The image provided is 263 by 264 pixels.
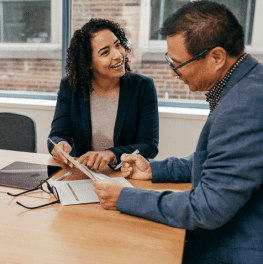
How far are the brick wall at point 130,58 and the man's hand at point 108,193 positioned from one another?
225cm

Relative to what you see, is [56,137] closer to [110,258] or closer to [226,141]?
[110,258]

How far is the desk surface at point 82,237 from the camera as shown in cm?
74

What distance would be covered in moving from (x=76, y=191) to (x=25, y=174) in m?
0.33

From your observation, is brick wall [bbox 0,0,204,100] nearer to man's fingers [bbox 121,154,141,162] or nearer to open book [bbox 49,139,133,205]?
man's fingers [bbox 121,154,141,162]

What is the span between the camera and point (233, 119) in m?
0.73

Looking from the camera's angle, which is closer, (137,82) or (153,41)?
(137,82)

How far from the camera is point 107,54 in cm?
181

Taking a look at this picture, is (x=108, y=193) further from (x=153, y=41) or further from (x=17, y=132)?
(x=153, y=41)

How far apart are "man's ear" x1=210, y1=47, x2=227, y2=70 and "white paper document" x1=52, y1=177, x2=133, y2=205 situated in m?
0.61

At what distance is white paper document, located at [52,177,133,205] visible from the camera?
1.04m

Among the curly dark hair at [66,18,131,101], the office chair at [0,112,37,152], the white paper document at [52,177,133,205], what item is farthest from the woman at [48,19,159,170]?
the white paper document at [52,177,133,205]

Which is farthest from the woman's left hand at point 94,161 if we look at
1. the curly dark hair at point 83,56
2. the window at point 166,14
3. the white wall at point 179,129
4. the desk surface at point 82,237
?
the window at point 166,14

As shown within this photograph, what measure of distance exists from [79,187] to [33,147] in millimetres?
935

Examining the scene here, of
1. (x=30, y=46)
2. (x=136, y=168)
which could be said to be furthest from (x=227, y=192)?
(x=30, y=46)
